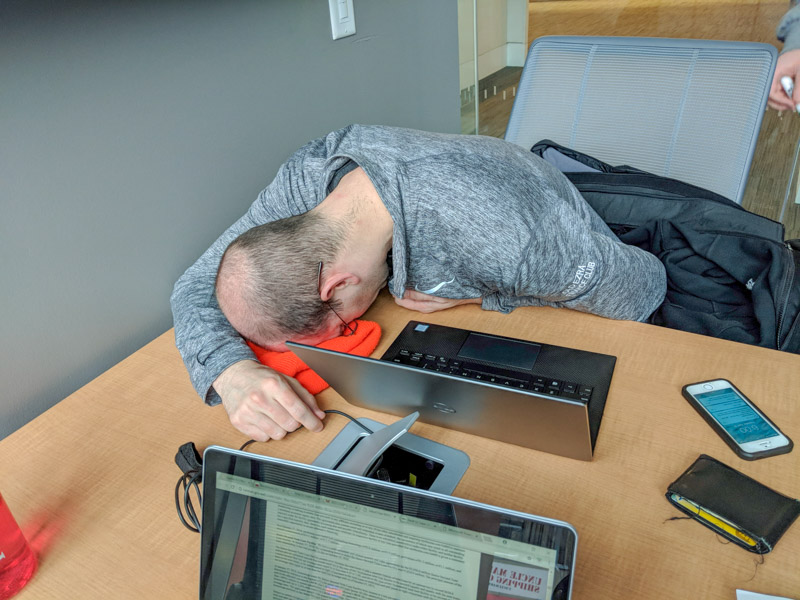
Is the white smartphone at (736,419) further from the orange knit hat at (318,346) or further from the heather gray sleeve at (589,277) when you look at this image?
the orange knit hat at (318,346)

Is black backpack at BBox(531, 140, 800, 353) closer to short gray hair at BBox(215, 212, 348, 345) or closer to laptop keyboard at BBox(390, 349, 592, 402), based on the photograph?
laptop keyboard at BBox(390, 349, 592, 402)

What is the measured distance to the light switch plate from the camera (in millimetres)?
1446

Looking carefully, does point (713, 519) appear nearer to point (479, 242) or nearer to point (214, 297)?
point (479, 242)

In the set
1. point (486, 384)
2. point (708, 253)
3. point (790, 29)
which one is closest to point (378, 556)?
point (486, 384)

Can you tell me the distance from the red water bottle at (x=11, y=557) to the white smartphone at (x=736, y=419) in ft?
2.84

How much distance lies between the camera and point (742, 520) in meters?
0.66

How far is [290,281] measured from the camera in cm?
93

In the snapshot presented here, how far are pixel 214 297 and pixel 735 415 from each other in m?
0.86

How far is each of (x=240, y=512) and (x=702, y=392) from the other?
0.63 metres

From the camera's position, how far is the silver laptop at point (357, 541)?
0.50 meters

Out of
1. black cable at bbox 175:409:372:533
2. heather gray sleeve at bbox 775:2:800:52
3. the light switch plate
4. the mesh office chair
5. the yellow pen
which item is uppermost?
the light switch plate

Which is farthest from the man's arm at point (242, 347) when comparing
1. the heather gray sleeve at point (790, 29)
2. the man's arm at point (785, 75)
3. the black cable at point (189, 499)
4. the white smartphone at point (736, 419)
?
the heather gray sleeve at point (790, 29)

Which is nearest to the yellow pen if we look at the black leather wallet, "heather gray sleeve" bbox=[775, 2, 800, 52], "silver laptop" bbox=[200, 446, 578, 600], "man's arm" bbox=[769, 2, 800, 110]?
the black leather wallet

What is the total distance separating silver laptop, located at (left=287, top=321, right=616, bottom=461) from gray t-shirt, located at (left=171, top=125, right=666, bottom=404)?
0.34ft
